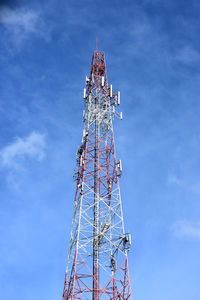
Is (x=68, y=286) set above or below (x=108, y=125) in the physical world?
below

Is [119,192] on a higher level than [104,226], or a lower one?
higher

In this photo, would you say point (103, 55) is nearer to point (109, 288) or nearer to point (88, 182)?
point (88, 182)

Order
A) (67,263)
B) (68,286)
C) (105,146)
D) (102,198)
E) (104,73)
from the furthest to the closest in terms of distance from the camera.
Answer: (104,73) < (105,146) < (102,198) < (67,263) < (68,286)

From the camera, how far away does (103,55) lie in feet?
149

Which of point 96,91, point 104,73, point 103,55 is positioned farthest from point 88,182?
point 103,55

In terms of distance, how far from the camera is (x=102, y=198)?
1309 inches

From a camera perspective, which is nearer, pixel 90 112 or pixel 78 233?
pixel 78 233

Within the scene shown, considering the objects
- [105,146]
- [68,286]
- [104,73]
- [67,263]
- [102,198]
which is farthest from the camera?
[104,73]

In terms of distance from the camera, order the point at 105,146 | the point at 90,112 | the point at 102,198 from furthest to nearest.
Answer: the point at 90,112 → the point at 105,146 → the point at 102,198

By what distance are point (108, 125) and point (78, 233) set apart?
48.3ft

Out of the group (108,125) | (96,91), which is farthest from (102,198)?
(96,91)

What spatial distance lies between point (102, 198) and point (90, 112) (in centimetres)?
1186

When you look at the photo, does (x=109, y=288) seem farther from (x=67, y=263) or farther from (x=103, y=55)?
(x=103, y=55)

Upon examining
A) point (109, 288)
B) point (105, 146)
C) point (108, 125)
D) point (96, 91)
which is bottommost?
point (109, 288)
